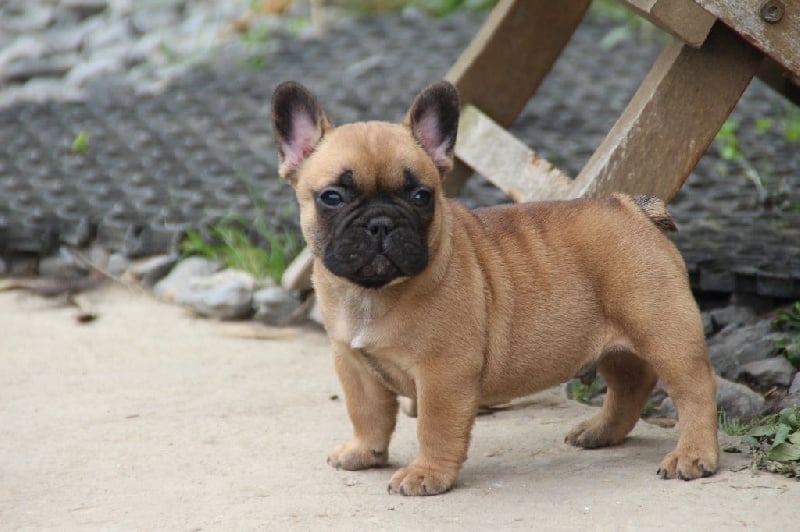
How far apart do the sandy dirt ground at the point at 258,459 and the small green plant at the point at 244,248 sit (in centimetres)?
81

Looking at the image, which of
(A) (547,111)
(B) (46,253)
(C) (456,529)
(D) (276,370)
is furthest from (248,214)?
(C) (456,529)

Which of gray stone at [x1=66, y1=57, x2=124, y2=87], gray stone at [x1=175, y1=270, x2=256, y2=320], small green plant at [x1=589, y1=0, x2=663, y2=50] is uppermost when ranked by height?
small green plant at [x1=589, y1=0, x2=663, y2=50]

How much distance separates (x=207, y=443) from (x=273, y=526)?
106 cm

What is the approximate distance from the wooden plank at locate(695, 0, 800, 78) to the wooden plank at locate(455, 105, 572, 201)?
1.12 m

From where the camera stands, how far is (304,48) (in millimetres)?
12141

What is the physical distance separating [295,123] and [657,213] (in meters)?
1.38

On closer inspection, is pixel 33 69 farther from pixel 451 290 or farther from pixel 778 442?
pixel 778 442

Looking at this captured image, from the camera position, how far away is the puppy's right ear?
13.4 ft

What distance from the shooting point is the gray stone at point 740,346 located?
5277 millimetres

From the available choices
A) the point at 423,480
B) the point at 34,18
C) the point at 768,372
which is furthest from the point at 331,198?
the point at 34,18

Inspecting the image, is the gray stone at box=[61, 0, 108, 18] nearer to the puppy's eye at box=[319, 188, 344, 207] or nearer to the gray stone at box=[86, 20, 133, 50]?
the gray stone at box=[86, 20, 133, 50]

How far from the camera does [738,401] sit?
474cm

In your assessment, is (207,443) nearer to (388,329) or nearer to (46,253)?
(388,329)

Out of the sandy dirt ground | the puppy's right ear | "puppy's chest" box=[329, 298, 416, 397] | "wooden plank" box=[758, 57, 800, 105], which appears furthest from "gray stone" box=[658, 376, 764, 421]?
the puppy's right ear
